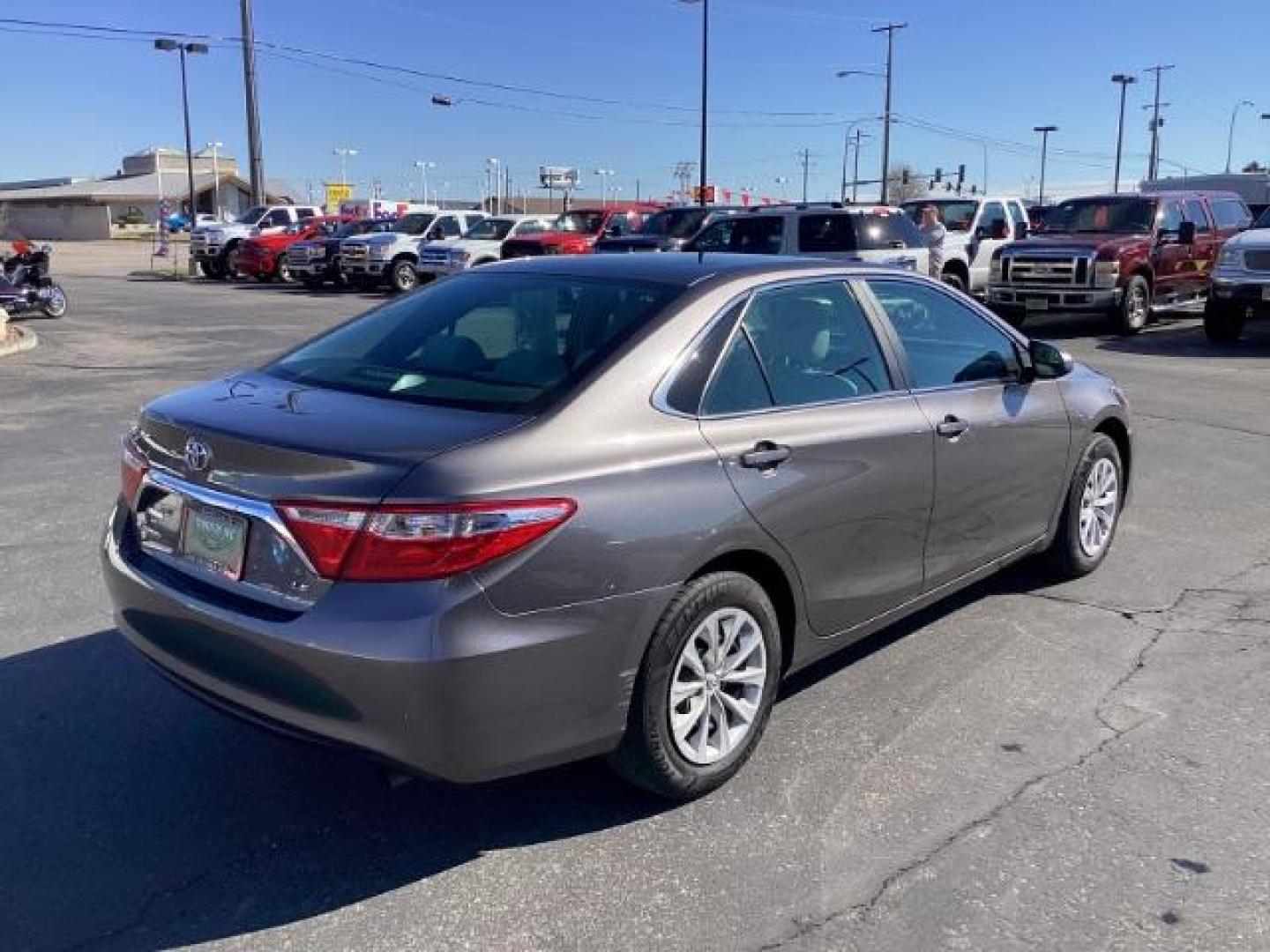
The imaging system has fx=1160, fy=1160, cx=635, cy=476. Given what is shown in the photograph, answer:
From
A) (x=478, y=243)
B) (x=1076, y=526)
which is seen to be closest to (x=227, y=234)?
(x=478, y=243)

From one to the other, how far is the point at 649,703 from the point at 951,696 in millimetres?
1543

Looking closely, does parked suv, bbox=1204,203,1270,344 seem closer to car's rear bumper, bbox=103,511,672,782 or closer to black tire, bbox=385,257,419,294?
car's rear bumper, bbox=103,511,672,782

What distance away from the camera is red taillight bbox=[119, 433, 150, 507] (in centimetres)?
355

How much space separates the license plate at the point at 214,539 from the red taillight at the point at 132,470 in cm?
35

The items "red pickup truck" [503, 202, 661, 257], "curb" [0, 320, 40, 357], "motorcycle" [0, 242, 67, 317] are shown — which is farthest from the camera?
"red pickup truck" [503, 202, 661, 257]

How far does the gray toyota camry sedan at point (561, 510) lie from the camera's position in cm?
290

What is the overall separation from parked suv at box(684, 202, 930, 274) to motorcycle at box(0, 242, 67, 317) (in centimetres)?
1142

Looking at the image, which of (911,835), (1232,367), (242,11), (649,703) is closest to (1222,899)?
(911,835)

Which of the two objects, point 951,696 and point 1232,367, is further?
point 1232,367

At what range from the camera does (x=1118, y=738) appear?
400 cm

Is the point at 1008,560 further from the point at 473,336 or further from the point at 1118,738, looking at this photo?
the point at 473,336

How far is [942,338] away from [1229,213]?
18132mm

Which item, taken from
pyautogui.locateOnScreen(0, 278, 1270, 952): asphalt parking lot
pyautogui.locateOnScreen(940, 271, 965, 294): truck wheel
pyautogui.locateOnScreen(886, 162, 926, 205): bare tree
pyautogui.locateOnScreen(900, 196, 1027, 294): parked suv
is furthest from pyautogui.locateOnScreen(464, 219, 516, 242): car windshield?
pyautogui.locateOnScreen(886, 162, 926, 205): bare tree

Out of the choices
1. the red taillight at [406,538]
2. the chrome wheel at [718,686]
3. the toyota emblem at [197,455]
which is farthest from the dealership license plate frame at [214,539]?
the chrome wheel at [718,686]
